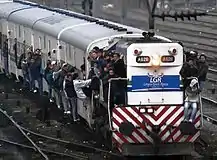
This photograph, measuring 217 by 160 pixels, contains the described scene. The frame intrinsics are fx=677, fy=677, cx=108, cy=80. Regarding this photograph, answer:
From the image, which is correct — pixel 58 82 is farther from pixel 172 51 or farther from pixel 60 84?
pixel 172 51

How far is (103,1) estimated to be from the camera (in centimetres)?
4812

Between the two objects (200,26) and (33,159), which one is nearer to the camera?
(33,159)

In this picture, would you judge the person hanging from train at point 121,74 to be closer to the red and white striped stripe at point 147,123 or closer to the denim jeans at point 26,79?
the red and white striped stripe at point 147,123

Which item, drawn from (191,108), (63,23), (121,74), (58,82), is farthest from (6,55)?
(191,108)

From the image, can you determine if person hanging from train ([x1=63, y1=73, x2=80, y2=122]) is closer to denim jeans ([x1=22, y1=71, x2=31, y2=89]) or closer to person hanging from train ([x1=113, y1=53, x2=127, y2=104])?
person hanging from train ([x1=113, y1=53, x2=127, y2=104])

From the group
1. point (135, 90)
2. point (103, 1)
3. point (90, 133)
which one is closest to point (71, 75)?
point (90, 133)

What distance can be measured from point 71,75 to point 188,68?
144 inches

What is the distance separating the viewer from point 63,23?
67.8 ft

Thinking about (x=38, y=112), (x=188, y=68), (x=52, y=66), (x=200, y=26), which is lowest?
(x=200, y=26)

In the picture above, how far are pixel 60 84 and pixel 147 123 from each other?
583 centimetres

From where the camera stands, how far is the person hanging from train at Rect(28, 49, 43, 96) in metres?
21.5

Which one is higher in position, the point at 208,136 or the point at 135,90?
the point at 135,90

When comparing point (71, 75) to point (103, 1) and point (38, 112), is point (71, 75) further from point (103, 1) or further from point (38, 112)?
point (103, 1)

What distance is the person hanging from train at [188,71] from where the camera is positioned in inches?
567
